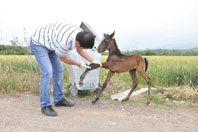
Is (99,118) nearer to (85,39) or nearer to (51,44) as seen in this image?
(85,39)

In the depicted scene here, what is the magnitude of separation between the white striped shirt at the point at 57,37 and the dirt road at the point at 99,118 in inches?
44.5

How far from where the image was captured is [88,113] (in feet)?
14.3

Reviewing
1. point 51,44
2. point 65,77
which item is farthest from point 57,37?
point 65,77

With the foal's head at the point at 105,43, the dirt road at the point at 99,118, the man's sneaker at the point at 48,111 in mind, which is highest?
the foal's head at the point at 105,43

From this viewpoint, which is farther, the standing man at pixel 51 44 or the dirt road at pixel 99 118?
the standing man at pixel 51 44

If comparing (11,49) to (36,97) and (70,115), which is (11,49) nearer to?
(36,97)

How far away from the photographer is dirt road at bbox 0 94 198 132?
3494mm

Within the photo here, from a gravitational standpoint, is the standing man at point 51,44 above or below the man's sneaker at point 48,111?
above

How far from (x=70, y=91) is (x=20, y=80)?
1.67 meters

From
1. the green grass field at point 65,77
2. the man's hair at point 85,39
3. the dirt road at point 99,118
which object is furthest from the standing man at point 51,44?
the green grass field at point 65,77

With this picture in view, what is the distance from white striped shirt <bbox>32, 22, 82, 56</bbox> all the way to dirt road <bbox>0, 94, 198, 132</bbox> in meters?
1.13

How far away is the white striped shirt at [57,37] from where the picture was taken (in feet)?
12.6

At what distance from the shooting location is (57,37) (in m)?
A: 3.89

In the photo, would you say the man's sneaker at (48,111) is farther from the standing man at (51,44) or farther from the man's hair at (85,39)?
the man's hair at (85,39)
